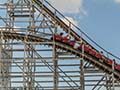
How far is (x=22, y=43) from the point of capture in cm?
2627

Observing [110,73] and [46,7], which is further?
[46,7]

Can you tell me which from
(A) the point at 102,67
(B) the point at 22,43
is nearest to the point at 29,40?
(B) the point at 22,43

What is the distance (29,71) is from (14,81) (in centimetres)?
168

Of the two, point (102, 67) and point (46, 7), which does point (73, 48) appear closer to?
point (102, 67)

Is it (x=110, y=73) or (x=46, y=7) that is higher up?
(x=46, y=7)

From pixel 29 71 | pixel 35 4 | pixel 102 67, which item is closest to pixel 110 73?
pixel 102 67

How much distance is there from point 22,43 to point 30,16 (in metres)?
2.55

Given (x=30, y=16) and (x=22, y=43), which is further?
(x=30, y=16)

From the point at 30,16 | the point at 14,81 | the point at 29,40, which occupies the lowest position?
the point at 14,81

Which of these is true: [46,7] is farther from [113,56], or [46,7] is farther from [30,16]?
[113,56]

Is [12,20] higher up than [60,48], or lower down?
higher up

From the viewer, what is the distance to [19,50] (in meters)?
27.5

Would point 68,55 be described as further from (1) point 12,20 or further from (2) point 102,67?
(1) point 12,20

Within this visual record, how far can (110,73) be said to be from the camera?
2652 cm
